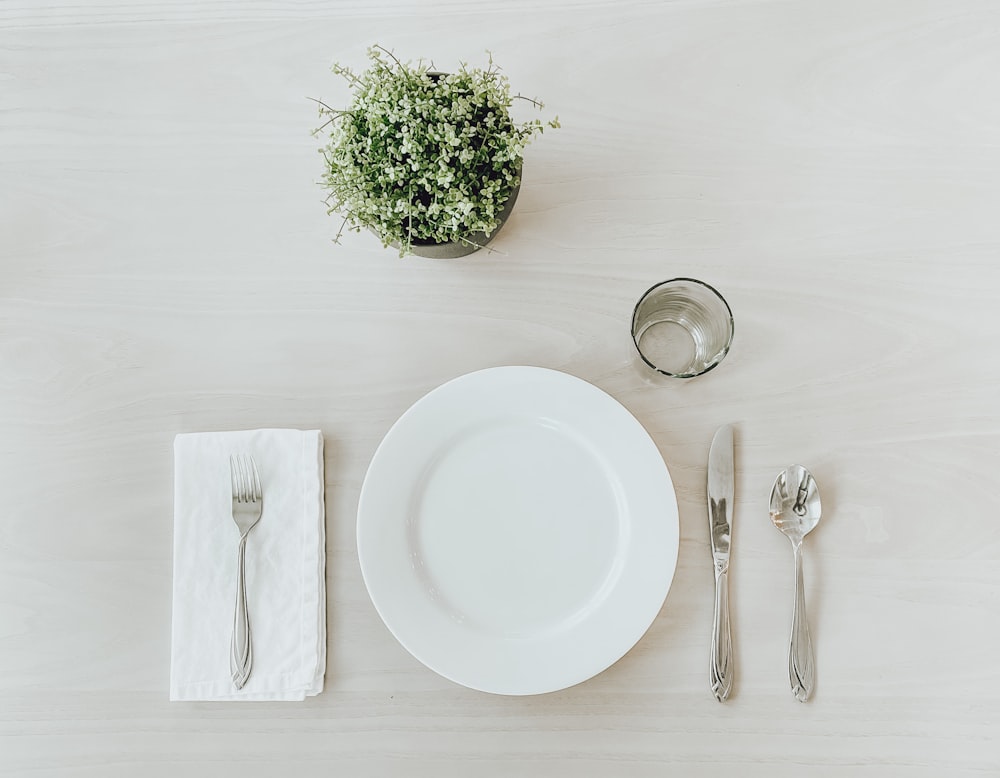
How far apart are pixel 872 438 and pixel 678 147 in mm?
426

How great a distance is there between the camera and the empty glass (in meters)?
0.80

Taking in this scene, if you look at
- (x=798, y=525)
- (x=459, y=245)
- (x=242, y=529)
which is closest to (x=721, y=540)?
(x=798, y=525)

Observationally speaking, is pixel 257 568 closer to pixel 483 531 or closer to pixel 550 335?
pixel 483 531

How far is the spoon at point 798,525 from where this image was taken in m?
0.82

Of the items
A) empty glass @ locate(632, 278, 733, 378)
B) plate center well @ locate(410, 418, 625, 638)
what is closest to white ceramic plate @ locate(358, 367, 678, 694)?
plate center well @ locate(410, 418, 625, 638)

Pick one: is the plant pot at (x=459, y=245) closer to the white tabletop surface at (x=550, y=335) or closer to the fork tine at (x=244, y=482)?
the white tabletop surface at (x=550, y=335)

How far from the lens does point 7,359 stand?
0.89 m

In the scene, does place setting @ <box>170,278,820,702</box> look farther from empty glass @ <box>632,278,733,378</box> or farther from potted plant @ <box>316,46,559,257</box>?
potted plant @ <box>316,46,559,257</box>

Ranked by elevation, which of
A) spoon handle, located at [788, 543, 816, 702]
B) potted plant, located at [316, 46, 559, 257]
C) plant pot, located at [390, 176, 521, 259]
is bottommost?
spoon handle, located at [788, 543, 816, 702]

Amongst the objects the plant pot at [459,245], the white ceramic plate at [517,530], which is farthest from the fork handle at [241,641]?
the plant pot at [459,245]

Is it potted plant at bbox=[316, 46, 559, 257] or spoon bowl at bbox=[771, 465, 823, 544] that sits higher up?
potted plant at bbox=[316, 46, 559, 257]

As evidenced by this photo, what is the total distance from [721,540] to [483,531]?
28 centimetres

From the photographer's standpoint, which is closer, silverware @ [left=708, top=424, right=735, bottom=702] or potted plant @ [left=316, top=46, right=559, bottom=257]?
potted plant @ [left=316, top=46, right=559, bottom=257]

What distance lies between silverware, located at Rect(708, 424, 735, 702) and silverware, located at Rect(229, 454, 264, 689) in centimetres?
53
